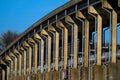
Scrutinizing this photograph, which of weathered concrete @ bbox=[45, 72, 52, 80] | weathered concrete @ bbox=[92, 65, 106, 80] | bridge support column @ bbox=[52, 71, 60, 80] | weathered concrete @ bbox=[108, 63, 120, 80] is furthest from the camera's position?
weathered concrete @ bbox=[45, 72, 52, 80]

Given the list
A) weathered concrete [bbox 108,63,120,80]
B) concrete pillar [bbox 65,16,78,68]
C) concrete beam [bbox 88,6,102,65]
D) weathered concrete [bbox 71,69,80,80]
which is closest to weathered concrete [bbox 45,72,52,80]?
concrete pillar [bbox 65,16,78,68]

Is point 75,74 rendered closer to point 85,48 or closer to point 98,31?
point 85,48

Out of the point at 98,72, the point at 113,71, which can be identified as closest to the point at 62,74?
the point at 98,72

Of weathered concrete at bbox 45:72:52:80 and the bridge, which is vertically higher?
the bridge

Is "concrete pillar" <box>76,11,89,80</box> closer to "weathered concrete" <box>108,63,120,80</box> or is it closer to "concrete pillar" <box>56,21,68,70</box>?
"weathered concrete" <box>108,63,120,80</box>

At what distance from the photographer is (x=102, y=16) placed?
187ft

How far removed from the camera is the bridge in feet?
162

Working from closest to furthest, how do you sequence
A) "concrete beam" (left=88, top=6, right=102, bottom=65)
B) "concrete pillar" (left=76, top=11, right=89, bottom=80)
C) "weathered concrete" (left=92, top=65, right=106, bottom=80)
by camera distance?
"weathered concrete" (left=92, top=65, right=106, bottom=80) → "concrete beam" (left=88, top=6, right=102, bottom=65) → "concrete pillar" (left=76, top=11, right=89, bottom=80)

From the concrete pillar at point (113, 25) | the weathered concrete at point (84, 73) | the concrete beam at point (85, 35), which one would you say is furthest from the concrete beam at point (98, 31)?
the concrete beam at point (85, 35)

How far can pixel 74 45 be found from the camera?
62.2 m

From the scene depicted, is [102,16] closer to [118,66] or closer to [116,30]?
[116,30]

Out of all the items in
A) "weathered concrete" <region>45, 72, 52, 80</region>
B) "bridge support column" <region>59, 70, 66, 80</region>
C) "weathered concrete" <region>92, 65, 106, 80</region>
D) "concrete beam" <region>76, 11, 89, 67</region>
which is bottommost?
"weathered concrete" <region>45, 72, 52, 80</region>

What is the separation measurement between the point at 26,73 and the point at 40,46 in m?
11.1

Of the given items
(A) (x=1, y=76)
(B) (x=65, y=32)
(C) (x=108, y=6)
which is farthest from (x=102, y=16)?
(A) (x=1, y=76)
